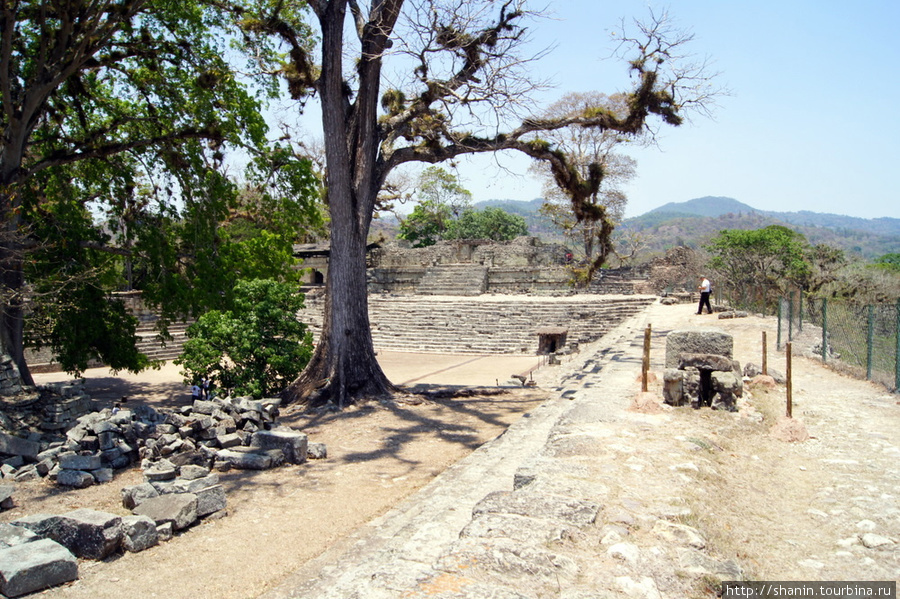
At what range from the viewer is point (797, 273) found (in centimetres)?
2780

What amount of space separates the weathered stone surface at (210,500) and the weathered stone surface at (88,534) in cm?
82

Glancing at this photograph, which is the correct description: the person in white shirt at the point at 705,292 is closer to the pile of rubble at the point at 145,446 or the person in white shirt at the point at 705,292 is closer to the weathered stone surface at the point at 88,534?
the pile of rubble at the point at 145,446

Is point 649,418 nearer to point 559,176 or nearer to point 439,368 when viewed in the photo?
point 559,176

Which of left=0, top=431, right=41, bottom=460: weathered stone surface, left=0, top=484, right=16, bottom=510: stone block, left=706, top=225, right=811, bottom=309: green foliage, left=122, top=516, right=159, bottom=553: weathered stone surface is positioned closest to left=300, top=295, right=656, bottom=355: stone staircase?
left=706, top=225, right=811, bottom=309: green foliage

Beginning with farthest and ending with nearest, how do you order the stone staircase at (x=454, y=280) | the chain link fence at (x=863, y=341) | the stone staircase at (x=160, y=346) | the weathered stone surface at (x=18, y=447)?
1. the stone staircase at (x=454, y=280)
2. the stone staircase at (x=160, y=346)
3. the chain link fence at (x=863, y=341)
4. the weathered stone surface at (x=18, y=447)

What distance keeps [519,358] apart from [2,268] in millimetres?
14874

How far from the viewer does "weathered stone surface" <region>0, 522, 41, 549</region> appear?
431cm

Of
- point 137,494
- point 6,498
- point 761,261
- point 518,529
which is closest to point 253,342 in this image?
point 6,498

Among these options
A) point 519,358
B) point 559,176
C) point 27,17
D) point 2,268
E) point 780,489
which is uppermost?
point 27,17

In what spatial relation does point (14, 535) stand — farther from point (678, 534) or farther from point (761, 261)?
point (761, 261)

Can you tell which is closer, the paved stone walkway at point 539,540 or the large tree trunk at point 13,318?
the paved stone walkway at point 539,540

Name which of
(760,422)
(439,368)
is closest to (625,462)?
(760,422)

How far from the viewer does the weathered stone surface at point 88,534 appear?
451 cm

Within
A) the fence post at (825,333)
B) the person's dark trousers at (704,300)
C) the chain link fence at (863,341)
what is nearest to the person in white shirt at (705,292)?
the person's dark trousers at (704,300)
